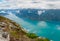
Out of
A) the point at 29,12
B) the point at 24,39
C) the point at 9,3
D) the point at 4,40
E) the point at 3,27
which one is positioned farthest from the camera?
the point at 29,12

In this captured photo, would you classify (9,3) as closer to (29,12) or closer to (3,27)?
(29,12)

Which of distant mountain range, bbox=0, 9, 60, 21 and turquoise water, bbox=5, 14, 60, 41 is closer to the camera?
turquoise water, bbox=5, 14, 60, 41

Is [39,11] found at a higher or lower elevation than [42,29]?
lower

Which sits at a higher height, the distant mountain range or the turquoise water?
the turquoise water

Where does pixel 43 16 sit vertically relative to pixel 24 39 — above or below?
below

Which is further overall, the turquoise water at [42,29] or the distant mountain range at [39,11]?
the distant mountain range at [39,11]

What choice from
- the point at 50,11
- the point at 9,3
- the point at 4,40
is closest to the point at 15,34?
the point at 4,40

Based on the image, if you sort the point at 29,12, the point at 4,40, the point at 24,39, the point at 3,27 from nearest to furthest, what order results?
the point at 4,40
the point at 24,39
the point at 3,27
the point at 29,12

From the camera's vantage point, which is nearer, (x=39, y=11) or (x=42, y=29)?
(x=42, y=29)

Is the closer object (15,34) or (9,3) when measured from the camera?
(15,34)

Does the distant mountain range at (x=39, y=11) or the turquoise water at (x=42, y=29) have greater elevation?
the turquoise water at (x=42, y=29)
